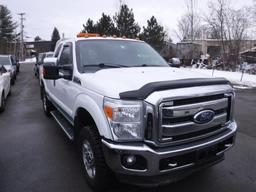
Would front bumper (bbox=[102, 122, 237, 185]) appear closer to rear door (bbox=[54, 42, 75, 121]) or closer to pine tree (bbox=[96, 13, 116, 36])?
rear door (bbox=[54, 42, 75, 121])

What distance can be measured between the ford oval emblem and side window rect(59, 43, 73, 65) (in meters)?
2.31

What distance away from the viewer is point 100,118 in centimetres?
293

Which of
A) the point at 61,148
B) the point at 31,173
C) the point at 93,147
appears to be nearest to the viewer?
the point at 93,147

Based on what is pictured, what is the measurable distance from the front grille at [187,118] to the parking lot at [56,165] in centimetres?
92

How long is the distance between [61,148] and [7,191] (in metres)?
1.54

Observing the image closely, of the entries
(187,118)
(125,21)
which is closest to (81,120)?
(187,118)

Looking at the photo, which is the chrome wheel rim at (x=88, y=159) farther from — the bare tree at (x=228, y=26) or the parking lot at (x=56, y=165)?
the bare tree at (x=228, y=26)

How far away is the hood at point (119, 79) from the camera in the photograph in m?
2.89

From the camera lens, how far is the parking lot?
137 inches

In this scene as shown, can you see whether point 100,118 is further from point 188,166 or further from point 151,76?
point 188,166

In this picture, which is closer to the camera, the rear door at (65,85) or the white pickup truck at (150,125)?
the white pickup truck at (150,125)

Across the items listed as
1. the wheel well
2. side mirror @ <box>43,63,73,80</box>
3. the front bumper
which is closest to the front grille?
the front bumper

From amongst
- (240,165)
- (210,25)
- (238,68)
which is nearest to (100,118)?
(240,165)

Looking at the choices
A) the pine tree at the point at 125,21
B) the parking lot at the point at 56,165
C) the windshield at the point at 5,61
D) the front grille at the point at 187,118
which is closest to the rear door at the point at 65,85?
the parking lot at the point at 56,165
